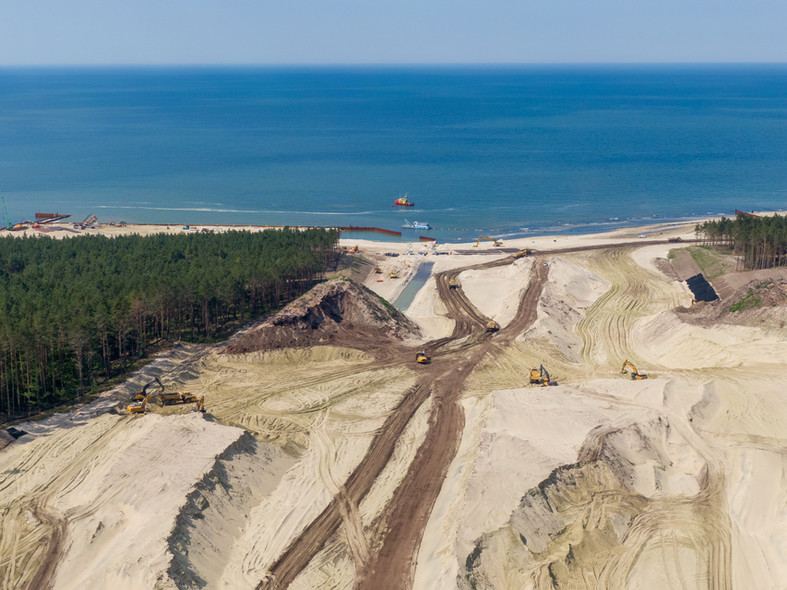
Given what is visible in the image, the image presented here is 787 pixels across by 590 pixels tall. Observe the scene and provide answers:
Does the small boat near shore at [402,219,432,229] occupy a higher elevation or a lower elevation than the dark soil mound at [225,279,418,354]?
higher

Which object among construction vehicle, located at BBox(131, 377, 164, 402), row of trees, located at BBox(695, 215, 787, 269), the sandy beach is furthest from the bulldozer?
row of trees, located at BBox(695, 215, 787, 269)

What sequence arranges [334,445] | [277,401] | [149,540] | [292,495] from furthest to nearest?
[277,401] < [334,445] < [292,495] < [149,540]

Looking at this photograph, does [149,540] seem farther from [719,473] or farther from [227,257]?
[227,257]

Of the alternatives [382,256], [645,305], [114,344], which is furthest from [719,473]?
[382,256]

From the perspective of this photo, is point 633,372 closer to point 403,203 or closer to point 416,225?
point 416,225

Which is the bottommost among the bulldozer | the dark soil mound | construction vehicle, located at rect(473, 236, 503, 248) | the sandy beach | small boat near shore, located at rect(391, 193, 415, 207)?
the sandy beach

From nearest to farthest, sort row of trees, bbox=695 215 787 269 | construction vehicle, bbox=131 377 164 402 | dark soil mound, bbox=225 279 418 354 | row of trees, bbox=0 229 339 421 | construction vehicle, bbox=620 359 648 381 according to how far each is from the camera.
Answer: row of trees, bbox=0 229 339 421
construction vehicle, bbox=131 377 164 402
construction vehicle, bbox=620 359 648 381
dark soil mound, bbox=225 279 418 354
row of trees, bbox=695 215 787 269

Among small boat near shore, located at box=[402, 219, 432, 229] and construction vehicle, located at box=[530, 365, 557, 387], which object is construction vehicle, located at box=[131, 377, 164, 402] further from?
small boat near shore, located at box=[402, 219, 432, 229]

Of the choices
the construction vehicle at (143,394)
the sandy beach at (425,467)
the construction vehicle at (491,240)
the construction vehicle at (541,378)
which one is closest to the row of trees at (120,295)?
the sandy beach at (425,467)

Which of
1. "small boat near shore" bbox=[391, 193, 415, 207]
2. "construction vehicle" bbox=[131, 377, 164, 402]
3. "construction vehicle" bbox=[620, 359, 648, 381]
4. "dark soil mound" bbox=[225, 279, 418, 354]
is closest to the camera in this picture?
"construction vehicle" bbox=[131, 377, 164, 402]
